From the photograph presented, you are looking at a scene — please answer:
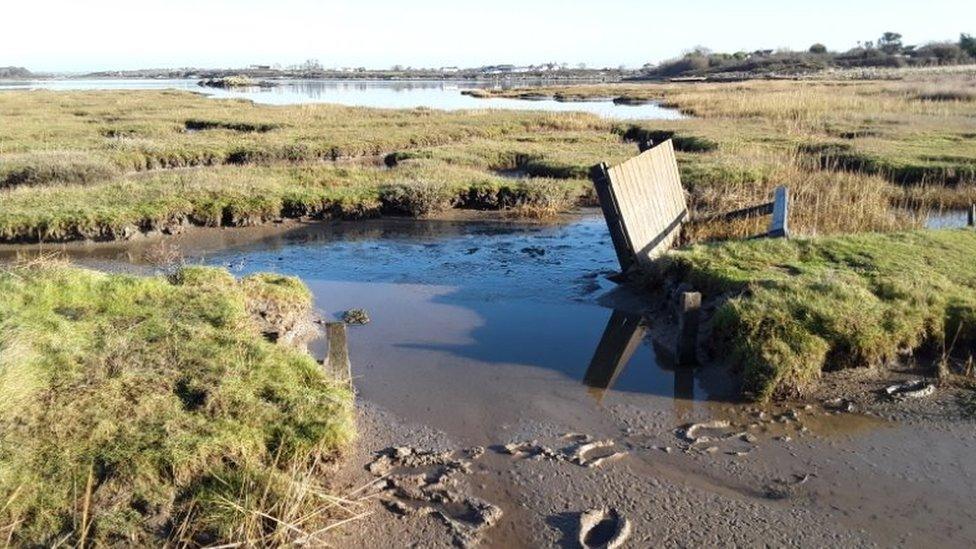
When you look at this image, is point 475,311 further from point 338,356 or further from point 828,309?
point 828,309

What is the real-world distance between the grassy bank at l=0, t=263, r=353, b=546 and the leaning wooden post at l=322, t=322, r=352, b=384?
26cm

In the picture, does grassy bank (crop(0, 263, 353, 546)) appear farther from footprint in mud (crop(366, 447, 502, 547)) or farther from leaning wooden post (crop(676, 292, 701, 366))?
leaning wooden post (crop(676, 292, 701, 366))

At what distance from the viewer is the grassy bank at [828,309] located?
8.09m

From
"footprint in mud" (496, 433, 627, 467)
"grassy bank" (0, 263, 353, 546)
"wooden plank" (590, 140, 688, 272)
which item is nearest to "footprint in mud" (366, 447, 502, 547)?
"footprint in mud" (496, 433, 627, 467)

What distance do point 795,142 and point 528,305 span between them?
1669 centimetres

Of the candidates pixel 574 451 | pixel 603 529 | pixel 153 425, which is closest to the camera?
pixel 603 529

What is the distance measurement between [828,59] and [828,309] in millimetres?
106815

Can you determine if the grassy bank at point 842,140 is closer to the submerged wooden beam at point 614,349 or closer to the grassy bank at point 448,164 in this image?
the grassy bank at point 448,164

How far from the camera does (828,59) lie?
333 feet

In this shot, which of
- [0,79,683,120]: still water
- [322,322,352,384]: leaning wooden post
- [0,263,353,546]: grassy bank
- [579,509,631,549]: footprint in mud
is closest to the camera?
[0,263,353,546]: grassy bank

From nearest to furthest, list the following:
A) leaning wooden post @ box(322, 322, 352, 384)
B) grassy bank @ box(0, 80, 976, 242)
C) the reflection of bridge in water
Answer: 1. leaning wooden post @ box(322, 322, 352, 384)
2. the reflection of bridge in water
3. grassy bank @ box(0, 80, 976, 242)

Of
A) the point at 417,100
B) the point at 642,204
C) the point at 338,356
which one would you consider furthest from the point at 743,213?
the point at 417,100

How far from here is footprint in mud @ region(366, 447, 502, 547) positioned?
578cm

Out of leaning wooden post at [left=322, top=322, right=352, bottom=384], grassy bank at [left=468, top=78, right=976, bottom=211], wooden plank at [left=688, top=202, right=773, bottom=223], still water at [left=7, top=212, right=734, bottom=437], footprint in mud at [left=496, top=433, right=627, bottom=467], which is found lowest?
footprint in mud at [left=496, top=433, right=627, bottom=467]
